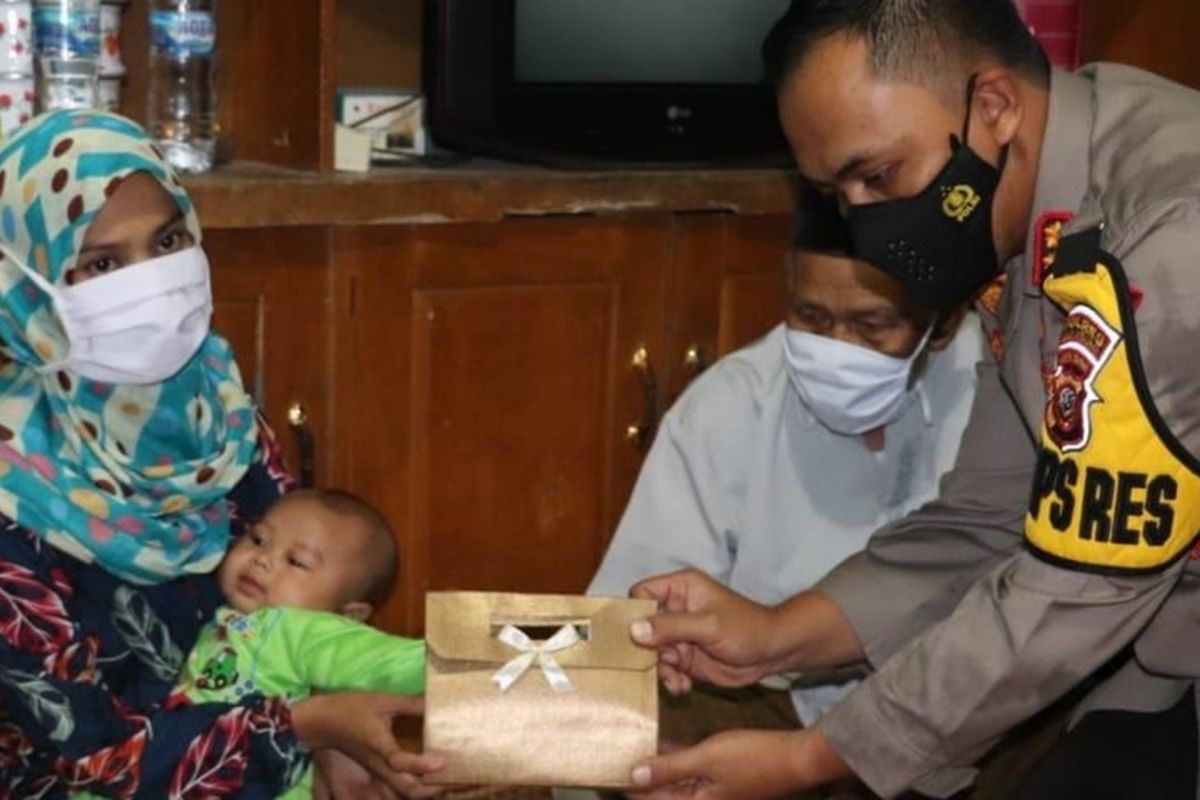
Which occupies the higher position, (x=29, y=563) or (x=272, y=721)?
(x=29, y=563)

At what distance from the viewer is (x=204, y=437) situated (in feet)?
7.84

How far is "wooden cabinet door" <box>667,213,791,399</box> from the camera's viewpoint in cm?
311

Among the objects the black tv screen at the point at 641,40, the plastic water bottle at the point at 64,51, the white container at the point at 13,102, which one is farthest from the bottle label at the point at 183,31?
the black tv screen at the point at 641,40

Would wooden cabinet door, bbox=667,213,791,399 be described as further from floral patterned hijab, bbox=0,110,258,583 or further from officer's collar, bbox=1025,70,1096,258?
officer's collar, bbox=1025,70,1096,258

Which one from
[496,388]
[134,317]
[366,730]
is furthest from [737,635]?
[496,388]

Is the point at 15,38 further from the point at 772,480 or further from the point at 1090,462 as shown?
the point at 1090,462

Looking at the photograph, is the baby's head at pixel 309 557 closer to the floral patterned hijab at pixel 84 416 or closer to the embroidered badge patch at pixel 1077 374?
the floral patterned hijab at pixel 84 416

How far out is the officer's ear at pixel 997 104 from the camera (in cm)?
191

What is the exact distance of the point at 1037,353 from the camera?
205 cm

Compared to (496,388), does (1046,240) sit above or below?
above

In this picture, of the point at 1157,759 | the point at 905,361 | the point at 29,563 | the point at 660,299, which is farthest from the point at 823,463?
the point at 29,563

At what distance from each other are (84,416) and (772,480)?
2.88ft

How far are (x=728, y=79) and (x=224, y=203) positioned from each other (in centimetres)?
91

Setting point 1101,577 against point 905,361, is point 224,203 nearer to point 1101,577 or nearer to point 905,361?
point 905,361
